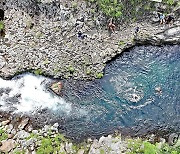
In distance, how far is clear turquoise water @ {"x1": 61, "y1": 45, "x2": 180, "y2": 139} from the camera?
26.7 meters

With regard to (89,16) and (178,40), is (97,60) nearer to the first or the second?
(89,16)

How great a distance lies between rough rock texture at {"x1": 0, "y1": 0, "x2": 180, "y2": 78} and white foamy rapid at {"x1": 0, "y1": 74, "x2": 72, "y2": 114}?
85 centimetres

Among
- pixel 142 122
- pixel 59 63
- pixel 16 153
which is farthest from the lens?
pixel 59 63

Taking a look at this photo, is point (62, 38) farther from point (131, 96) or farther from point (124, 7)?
point (131, 96)

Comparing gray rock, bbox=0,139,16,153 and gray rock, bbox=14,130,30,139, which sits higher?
gray rock, bbox=14,130,30,139

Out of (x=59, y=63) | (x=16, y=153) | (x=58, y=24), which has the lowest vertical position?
(x=16, y=153)

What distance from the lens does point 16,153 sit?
24.1 meters

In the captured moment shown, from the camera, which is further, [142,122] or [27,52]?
[27,52]

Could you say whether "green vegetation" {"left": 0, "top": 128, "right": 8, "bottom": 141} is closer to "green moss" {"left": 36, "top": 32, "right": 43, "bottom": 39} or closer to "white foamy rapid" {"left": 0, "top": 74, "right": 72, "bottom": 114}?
"white foamy rapid" {"left": 0, "top": 74, "right": 72, "bottom": 114}

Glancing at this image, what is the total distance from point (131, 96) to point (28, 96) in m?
8.55

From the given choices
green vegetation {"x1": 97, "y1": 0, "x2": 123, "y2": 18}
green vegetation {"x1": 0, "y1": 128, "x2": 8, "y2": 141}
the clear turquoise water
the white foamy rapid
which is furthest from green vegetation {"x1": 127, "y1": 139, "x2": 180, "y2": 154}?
green vegetation {"x1": 97, "y1": 0, "x2": 123, "y2": 18}

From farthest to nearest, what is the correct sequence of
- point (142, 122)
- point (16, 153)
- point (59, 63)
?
point (59, 63)
point (142, 122)
point (16, 153)

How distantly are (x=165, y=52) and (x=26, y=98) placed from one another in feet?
42.6

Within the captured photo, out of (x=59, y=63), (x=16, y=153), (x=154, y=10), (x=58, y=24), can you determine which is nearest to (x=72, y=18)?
(x=58, y=24)
